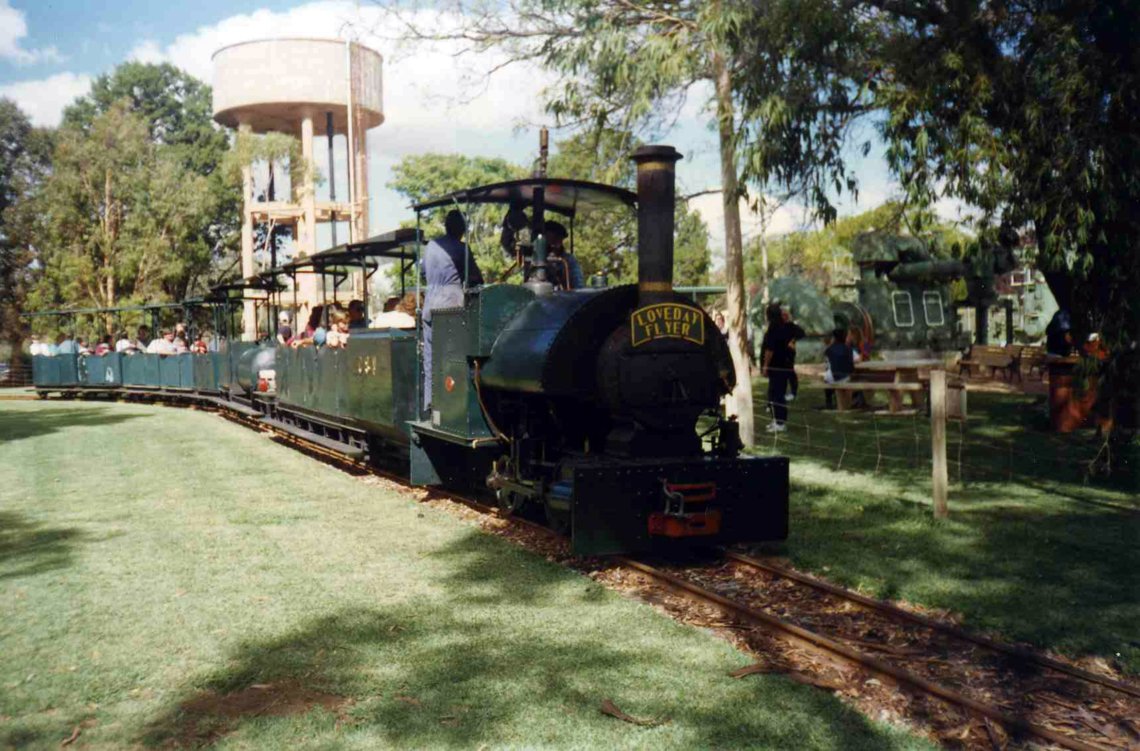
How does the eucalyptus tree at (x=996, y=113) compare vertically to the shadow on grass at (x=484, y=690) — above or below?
above

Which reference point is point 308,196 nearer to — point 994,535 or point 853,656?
point 994,535

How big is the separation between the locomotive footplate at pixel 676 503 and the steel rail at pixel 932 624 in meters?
0.29

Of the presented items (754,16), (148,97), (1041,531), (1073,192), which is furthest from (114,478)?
(148,97)

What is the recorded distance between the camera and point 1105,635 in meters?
5.21

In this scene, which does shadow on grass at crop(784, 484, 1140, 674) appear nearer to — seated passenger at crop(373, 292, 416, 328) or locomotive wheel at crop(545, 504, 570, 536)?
locomotive wheel at crop(545, 504, 570, 536)

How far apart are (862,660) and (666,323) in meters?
2.63

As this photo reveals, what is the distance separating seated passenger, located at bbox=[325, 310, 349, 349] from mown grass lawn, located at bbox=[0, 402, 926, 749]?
3185 mm

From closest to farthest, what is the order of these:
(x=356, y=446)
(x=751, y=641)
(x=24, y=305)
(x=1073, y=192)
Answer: (x=751, y=641) < (x=1073, y=192) < (x=356, y=446) < (x=24, y=305)

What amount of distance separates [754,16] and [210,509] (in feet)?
23.2

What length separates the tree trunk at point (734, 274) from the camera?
456 inches

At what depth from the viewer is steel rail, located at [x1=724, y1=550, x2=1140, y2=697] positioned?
14.8 ft

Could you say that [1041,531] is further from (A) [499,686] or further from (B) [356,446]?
(B) [356,446]

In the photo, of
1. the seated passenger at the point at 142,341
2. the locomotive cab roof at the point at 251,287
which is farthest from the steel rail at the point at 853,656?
→ the seated passenger at the point at 142,341

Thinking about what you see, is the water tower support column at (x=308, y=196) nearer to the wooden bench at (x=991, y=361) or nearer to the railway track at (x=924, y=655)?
the wooden bench at (x=991, y=361)
